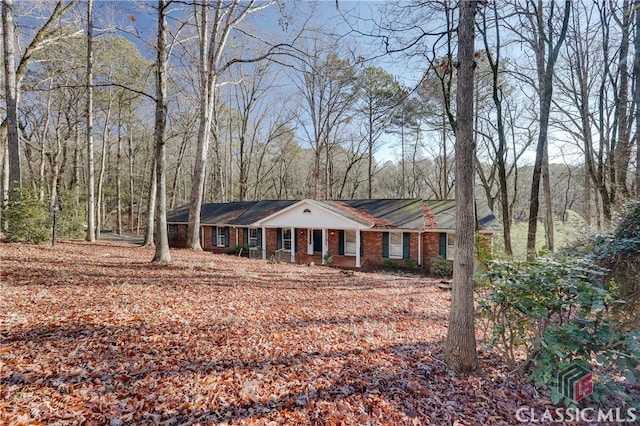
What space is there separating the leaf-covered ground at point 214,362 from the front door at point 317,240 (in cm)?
1092

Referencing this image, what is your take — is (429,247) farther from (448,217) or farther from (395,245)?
(448,217)

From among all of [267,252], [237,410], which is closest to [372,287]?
[237,410]

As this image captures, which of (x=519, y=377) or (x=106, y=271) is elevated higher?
(x=106, y=271)

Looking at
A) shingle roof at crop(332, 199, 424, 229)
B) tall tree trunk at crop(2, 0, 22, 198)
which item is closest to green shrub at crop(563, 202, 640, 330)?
shingle roof at crop(332, 199, 424, 229)

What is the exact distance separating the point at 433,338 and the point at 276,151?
2850 cm

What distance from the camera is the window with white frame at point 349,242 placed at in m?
16.2

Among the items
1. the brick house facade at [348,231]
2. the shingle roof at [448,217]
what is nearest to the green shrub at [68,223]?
the brick house facade at [348,231]

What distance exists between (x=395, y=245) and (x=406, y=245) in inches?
23.4

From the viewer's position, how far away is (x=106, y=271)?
263 inches

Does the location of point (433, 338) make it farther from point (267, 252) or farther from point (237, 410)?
point (267, 252)

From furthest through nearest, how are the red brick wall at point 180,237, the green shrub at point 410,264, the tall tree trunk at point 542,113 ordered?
the red brick wall at point 180,237, the green shrub at point 410,264, the tall tree trunk at point 542,113

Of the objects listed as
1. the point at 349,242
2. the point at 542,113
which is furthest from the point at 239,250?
the point at 542,113

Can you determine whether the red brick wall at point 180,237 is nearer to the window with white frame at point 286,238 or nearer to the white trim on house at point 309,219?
the white trim on house at point 309,219

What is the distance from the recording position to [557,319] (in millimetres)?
3477
